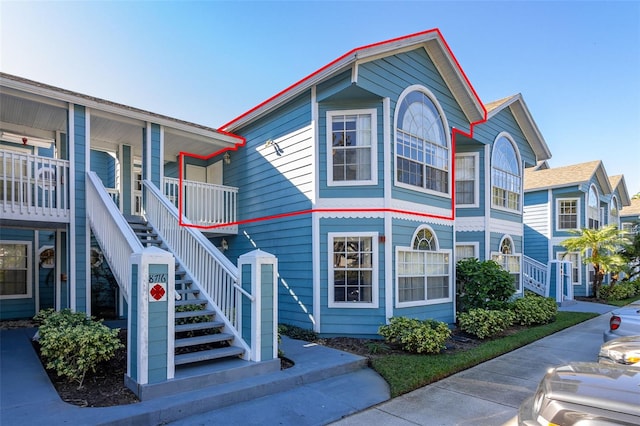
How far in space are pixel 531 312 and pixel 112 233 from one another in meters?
10.3

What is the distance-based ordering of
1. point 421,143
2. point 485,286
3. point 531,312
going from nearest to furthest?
1. point 421,143
2. point 485,286
3. point 531,312

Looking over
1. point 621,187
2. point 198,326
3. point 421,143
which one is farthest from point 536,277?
point 198,326

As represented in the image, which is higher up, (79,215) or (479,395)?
(79,215)

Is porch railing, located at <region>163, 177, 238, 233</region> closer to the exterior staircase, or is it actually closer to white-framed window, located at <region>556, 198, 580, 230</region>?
the exterior staircase

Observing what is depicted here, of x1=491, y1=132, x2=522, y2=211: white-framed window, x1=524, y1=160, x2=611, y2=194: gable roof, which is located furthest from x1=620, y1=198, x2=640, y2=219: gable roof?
x1=491, y1=132, x2=522, y2=211: white-framed window

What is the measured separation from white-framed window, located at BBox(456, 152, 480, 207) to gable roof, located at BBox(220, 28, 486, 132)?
4.63 feet

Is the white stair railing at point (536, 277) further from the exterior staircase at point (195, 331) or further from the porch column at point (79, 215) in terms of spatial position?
the porch column at point (79, 215)

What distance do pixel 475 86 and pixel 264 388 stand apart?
363 inches

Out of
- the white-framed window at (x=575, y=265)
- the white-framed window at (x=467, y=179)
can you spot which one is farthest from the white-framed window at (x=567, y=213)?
the white-framed window at (x=467, y=179)

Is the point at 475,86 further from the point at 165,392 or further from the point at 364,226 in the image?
the point at 165,392

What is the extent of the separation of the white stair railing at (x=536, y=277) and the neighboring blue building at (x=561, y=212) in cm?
244

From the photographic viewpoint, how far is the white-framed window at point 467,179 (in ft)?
39.7

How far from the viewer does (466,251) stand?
12289mm

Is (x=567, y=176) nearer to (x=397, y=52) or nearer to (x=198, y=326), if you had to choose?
(x=397, y=52)
